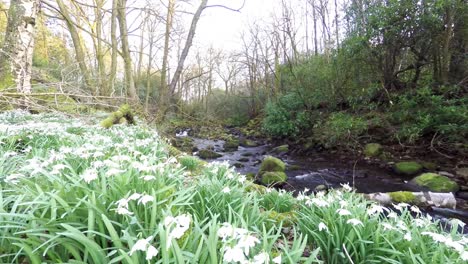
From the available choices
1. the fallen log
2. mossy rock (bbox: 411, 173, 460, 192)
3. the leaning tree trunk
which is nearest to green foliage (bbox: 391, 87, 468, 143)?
mossy rock (bbox: 411, 173, 460, 192)

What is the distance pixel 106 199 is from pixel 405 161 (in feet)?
32.8

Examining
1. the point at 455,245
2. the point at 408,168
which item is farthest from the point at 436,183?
the point at 455,245

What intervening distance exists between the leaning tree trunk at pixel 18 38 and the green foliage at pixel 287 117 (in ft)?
40.2

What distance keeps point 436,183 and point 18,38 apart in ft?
35.4

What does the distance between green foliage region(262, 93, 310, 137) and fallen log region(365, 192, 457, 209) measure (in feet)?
29.3

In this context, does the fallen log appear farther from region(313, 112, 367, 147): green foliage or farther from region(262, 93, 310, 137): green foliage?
region(262, 93, 310, 137): green foliage

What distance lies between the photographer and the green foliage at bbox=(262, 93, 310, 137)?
49.1 feet

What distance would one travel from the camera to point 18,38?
5.93m

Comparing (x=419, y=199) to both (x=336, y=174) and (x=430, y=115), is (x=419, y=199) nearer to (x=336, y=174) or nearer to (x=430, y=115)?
(x=336, y=174)

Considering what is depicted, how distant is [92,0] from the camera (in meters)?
13.1

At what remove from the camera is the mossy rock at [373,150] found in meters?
10.2

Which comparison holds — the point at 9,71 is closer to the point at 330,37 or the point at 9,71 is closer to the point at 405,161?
the point at 405,161

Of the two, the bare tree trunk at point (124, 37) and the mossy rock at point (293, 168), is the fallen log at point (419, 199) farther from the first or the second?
the bare tree trunk at point (124, 37)

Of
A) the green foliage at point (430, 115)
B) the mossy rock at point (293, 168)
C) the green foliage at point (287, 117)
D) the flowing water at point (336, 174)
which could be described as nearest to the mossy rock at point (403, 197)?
the flowing water at point (336, 174)
